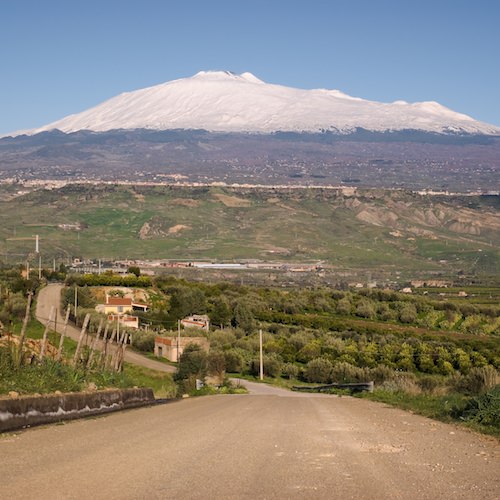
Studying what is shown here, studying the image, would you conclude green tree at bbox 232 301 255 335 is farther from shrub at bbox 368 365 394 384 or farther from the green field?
the green field

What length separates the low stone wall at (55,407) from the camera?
10.4 meters

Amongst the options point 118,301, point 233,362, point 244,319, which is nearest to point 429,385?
point 233,362

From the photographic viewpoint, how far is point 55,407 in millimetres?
12039

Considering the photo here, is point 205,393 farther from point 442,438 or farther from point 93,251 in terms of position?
point 93,251

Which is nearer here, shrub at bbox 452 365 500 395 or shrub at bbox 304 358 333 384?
shrub at bbox 452 365 500 395

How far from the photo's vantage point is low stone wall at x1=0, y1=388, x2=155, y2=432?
10448 mm

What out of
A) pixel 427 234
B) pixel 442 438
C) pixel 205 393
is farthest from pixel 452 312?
pixel 427 234

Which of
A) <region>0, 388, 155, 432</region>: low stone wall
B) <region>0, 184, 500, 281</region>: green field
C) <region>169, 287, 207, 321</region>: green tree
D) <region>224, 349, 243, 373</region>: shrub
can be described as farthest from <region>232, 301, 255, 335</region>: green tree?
<region>0, 184, 500, 281</region>: green field

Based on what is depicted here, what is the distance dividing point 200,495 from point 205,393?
22.3 m

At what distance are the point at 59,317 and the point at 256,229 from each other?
372 feet

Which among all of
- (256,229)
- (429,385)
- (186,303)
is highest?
(429,385)

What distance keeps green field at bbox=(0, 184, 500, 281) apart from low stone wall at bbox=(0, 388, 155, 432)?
10540 centimetres

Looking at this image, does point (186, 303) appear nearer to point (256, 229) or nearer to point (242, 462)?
point (242, 462)

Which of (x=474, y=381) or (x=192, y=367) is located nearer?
(x=474, y=381)
